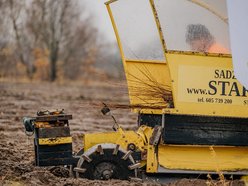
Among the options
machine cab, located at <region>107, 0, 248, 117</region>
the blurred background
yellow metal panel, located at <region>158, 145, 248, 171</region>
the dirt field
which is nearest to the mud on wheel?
the dirt field

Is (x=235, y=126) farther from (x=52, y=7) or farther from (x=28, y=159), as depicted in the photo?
(x=52, y=7)

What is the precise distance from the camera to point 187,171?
7.71 m

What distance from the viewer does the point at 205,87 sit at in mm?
7520

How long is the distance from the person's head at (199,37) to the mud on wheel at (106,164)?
1.42 metres

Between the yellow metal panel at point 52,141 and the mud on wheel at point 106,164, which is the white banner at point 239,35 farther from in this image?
the yellow metal panel at point 52,141

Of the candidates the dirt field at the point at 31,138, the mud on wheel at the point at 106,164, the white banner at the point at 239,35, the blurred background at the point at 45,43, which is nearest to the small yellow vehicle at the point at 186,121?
the mud on wheel at the point at 106,164

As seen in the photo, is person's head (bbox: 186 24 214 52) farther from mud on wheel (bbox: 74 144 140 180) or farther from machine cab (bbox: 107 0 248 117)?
mud on wheel (bbox: 74 144 140 180)

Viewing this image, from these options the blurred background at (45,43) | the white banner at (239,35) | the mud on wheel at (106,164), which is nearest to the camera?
the white banner at (239,35)

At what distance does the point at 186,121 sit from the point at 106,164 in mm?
1014

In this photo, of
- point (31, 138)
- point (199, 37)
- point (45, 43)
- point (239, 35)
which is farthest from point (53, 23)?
point (239, 35)

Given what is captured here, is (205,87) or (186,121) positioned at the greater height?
(205,87)

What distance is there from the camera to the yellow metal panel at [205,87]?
7480 millimetres

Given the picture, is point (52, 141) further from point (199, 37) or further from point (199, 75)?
point (199, 37)

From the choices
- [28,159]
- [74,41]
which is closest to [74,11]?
[74,41]
